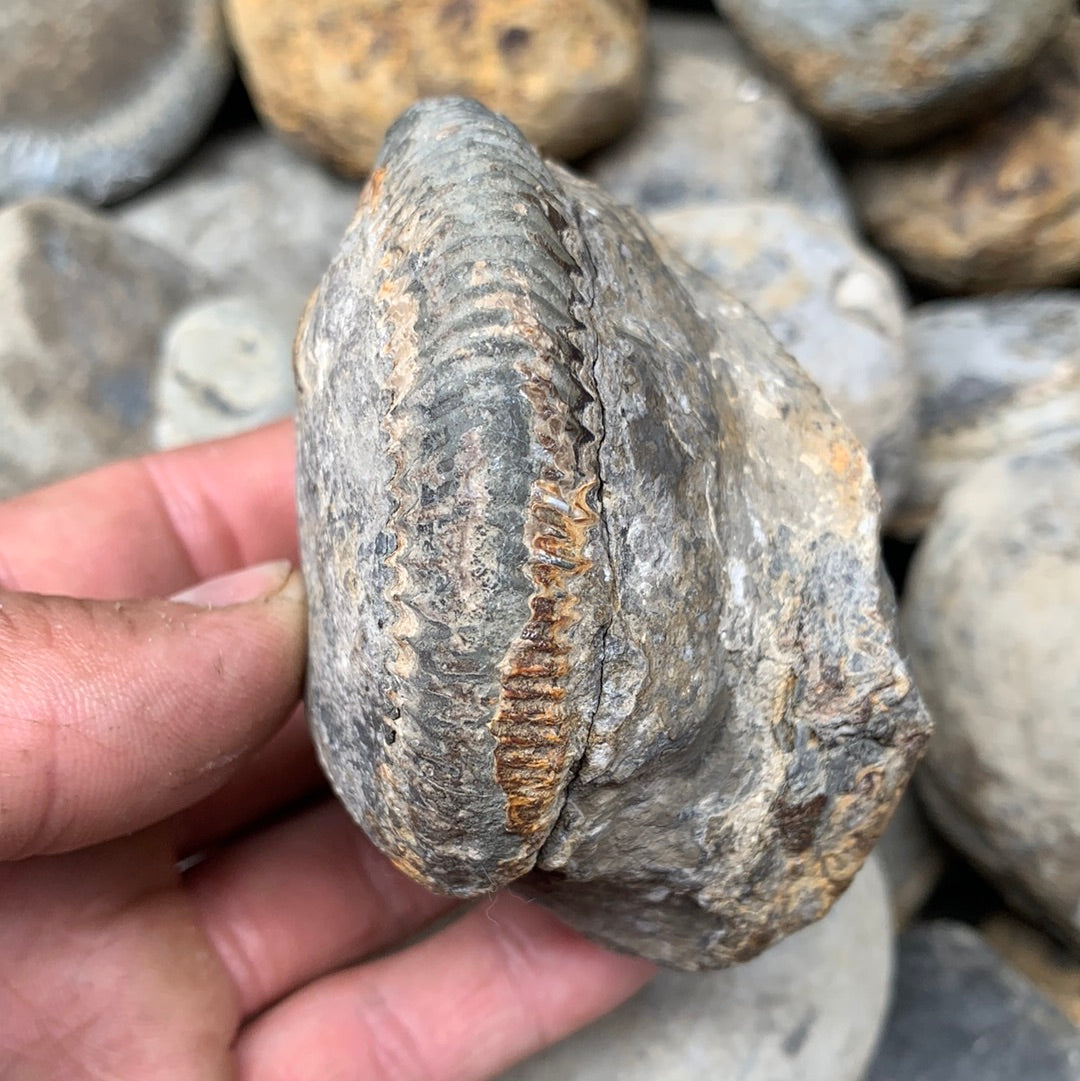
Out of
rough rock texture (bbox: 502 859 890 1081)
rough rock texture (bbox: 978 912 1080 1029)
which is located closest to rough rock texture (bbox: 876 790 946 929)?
rough rock texture (bbox: 978 912 1080 1029)

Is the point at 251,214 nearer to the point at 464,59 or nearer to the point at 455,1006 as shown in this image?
the point at 464,59

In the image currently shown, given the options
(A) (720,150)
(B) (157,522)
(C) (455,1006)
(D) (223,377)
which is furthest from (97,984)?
(A) (720,150)

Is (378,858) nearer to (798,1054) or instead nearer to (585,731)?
(798,1054)

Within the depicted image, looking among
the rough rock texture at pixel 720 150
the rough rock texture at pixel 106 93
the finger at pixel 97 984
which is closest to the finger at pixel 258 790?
the finger at pixel 97 984

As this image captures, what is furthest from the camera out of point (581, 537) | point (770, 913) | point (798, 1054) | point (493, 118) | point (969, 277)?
point (969, 277)

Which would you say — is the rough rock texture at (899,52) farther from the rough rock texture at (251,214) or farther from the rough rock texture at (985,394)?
the rough rock texture at (251,214)

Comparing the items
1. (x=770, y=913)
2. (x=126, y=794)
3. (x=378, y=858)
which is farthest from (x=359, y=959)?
(x=770, y=913)
